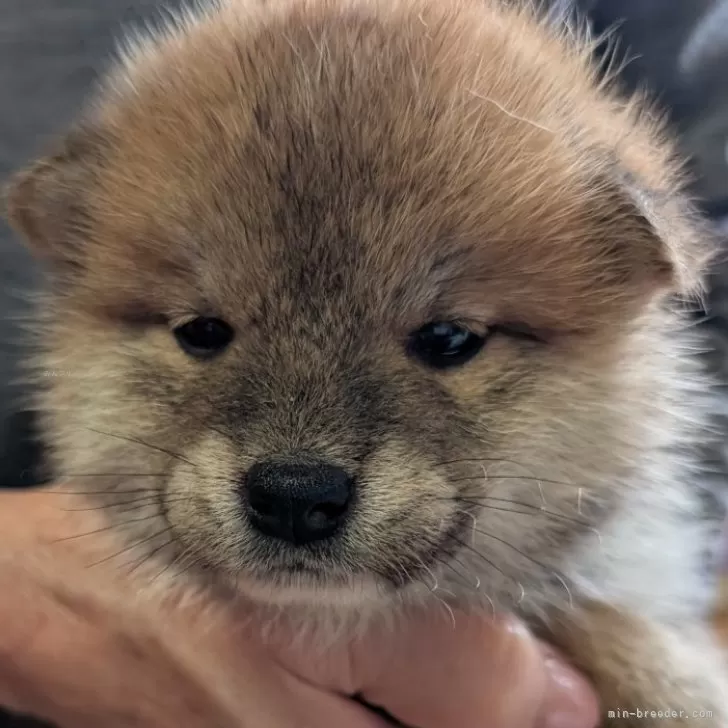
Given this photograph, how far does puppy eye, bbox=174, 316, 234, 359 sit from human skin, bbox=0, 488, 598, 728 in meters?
0.31

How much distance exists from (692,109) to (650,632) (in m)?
0.79

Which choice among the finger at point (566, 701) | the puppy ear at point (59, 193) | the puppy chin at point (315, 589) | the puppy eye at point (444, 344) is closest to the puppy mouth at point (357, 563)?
the puppy chin at point (315, 589)

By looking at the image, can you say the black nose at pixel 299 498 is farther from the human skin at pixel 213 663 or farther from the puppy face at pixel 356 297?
the human skin at pixel 213 663

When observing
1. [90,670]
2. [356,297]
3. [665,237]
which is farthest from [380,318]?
[90,670]

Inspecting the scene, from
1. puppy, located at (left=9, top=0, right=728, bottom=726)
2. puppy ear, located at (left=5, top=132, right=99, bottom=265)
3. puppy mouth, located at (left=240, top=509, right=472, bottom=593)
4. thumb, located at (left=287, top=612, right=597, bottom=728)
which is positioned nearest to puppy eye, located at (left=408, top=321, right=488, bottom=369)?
puppy, located at (left=9, top=0, right=728, bottom=726)

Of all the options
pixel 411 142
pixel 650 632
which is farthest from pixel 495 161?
pixel 650 632

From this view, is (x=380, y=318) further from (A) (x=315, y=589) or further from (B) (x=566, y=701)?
(B) (x=566, y=701)

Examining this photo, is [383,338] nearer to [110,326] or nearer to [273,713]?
[110,326]

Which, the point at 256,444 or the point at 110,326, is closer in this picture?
the point at 256,444

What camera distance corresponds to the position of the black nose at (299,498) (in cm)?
79

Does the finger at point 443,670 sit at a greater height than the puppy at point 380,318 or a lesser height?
lesser

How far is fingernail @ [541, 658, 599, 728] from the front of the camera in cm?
105

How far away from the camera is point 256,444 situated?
83 cm

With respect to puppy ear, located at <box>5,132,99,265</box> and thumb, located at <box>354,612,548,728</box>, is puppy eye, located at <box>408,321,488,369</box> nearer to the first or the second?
thumb, located at <box>354,612,548,728</box>
